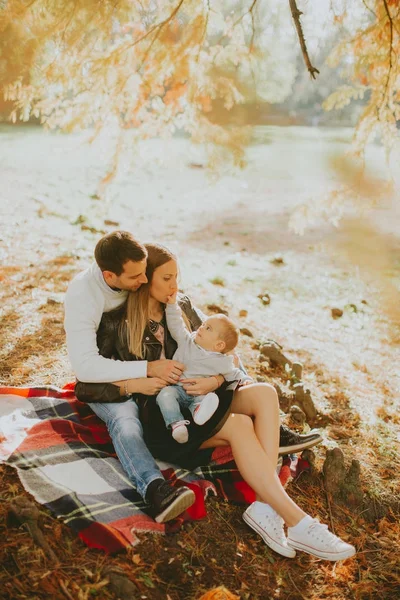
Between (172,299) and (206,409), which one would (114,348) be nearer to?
(172,299)

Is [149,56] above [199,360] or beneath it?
above

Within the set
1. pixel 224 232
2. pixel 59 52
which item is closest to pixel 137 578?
pixel 59 52

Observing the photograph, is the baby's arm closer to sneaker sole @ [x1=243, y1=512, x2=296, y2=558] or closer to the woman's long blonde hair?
the woman's long blonde hair

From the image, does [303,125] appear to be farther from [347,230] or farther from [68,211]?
[68,211]

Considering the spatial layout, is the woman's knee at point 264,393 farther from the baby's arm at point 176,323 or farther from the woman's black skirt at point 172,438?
the baby's arm at point 176,323

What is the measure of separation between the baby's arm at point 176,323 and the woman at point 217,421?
5 centimetres

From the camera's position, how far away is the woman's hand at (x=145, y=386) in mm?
2658

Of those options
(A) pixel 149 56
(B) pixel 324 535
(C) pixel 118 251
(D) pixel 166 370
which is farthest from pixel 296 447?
(A) pixel 149 56

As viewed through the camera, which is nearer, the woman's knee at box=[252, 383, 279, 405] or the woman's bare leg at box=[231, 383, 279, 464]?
the woman's bare leg at box=[231, 383, 279, 464]

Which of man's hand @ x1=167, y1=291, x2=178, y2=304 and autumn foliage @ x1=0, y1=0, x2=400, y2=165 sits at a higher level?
autumn foliage @ x1=0, y1=0, x2=400, y2=165

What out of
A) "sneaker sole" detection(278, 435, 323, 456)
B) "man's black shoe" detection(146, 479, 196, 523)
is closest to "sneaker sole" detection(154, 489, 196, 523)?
"man's black shoe" detection(146, 479, 196, 523)

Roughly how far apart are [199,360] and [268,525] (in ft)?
3.13

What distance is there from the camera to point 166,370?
2.71 m

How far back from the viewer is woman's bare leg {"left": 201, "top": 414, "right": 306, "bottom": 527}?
7.91 ft
